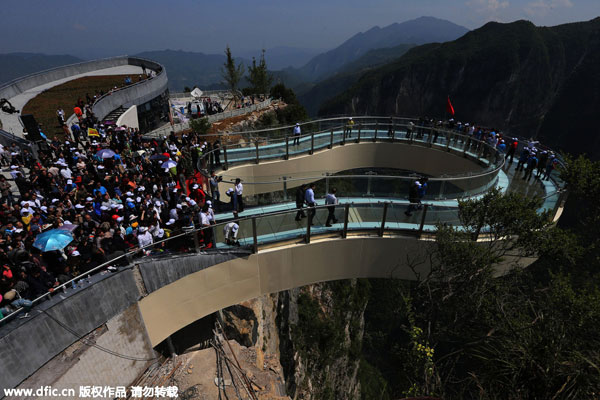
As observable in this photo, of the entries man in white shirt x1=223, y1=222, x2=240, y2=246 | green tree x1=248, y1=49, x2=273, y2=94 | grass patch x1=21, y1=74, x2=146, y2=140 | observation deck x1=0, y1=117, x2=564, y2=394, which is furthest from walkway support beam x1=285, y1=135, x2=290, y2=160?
green tree x1=248, y1=49, x2=273, y2=94

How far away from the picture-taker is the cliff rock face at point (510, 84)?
302ft

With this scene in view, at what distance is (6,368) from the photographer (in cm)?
574

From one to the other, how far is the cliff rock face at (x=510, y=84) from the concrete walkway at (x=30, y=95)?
105977 mm

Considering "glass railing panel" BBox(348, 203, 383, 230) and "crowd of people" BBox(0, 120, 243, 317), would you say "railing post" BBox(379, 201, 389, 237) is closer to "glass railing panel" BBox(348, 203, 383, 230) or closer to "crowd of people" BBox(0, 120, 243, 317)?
"glass railing panel" BBox(348, 203, 383, 230)

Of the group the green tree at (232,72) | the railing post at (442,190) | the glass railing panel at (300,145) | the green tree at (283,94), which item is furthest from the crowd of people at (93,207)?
the green tree at (283,94)

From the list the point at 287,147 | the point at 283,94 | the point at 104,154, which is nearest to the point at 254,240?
the point at 104,154

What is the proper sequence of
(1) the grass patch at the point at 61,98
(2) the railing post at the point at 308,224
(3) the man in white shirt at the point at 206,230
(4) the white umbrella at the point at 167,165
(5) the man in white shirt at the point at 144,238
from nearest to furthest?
(5) the man in white shirt at the point at 144,238, (3) the man in white shirt at the point at 206,230, (2) the railing post at the point at 308,224, (4) the white umbrella at the point at 167,165, (1) the grass patch at the point at 61,98

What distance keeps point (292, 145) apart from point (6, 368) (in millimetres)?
13823

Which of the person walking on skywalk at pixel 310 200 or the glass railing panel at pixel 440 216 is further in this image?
the glass railing panel at pixel 440 216

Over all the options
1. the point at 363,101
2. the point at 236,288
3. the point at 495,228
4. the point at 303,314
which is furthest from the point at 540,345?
the point at 363,101

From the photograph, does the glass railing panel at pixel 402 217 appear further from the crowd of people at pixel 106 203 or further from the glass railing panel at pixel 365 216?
the glass railing panel at pixel 365 216

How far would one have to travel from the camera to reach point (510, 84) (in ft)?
370

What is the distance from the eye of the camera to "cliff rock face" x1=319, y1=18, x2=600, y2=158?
9219cm

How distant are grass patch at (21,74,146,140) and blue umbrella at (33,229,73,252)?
12.4 meters
